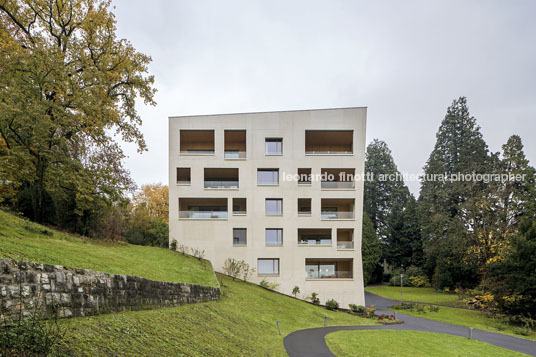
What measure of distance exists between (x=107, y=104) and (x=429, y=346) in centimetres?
2240

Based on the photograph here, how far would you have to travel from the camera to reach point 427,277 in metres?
42.4

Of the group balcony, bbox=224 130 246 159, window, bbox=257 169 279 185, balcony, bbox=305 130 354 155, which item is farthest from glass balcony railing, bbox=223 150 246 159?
balcony, bbox=305 130 354 155

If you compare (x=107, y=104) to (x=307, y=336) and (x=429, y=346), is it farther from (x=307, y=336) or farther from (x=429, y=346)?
(x=429, y=346)

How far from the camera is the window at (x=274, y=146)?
89.1ft

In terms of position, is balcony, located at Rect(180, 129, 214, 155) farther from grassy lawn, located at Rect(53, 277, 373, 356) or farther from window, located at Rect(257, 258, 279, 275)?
grassy lawn, located at Rect(53, 277, 373, 356)

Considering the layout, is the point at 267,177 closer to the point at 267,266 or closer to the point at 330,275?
the point at 267,266

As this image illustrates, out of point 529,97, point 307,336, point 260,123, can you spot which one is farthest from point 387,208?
point 307,336

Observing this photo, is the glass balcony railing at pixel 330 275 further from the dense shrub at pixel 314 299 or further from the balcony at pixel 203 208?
the balcony at pixel 203 208

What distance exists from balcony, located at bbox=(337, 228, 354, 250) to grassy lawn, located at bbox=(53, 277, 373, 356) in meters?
10.3

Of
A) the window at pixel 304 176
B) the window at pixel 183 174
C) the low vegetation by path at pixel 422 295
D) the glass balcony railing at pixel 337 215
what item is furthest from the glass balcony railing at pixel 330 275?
the window at pixel 183 174

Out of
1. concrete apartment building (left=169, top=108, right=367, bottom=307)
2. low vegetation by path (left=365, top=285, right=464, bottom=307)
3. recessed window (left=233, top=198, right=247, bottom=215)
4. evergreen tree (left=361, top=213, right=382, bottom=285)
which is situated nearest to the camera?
concrete apartment building (left=169, top=108, right=367, bottom=307)

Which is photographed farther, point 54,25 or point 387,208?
point 387,208

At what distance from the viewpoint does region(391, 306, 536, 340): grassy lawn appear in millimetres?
18891

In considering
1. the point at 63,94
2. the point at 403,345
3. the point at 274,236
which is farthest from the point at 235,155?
the point at 403,345
